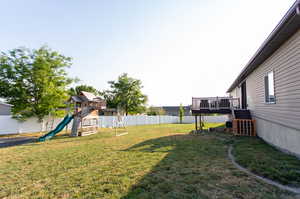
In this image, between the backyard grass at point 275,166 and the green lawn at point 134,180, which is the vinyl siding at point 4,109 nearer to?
the green lawn at point 134,180

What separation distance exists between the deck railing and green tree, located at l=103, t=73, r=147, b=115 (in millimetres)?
16994

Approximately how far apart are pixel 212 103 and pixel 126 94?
18080 millimetres

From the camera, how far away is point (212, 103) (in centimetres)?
977

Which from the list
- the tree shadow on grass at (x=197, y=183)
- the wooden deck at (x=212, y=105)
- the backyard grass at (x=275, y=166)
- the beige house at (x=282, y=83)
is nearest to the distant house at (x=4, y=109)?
the wooden deck at (x=212, y=105)

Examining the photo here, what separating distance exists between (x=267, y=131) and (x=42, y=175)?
7795 mm

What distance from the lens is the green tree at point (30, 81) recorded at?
11.1 m

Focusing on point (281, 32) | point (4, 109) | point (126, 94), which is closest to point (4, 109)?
point (4, 109)

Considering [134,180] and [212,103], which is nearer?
[134,180]

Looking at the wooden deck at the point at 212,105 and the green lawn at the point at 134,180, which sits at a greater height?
the wooden deck at the point at 212,105

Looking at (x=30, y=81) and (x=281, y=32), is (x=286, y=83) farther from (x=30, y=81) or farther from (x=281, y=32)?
(x=30, y=81)

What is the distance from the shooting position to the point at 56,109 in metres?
13.4

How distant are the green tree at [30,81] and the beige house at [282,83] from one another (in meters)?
14.2

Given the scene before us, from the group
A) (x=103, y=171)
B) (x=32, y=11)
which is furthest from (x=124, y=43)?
(x=103, y=171)

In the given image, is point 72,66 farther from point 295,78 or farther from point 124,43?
point 295,78
